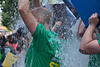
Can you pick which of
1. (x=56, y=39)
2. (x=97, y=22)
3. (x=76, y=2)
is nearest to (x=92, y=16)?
(x=97, y=22)

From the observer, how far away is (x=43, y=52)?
7.81 feet

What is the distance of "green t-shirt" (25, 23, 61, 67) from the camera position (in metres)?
2.33

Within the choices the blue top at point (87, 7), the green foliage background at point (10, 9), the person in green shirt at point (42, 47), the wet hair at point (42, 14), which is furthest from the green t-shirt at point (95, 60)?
the green foliage background at point (10, 9)

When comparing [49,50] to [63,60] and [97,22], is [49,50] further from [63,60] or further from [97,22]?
[97,22]

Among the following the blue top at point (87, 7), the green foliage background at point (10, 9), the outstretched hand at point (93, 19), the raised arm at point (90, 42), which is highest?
the green foliage background at point (10, 9)

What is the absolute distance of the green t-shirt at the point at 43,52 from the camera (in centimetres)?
233

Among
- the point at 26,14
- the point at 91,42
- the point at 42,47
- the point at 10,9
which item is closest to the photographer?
the point at 91,42

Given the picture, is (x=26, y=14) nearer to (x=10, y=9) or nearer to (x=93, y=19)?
(x=93, y=19)

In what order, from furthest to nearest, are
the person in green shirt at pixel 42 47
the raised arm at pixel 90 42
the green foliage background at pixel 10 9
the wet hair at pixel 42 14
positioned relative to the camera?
the green foliage background at pixel 10 9 < the wet hair at pixel 42 14 < the person in green shirt at pixel 42 47 < the raised arm at pixel 90 42

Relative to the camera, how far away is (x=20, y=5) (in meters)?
2.12

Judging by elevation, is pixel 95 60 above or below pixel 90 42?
below

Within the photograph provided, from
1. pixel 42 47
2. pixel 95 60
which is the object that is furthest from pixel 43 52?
pixel 95 60

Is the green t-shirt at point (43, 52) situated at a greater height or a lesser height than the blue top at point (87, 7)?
lesser

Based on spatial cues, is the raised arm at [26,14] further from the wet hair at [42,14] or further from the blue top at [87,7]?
the blue top at [87,7]
